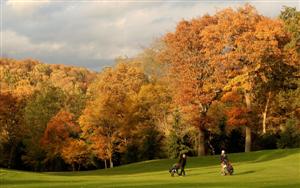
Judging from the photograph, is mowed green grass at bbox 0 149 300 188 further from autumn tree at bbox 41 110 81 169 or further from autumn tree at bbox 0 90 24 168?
autumn tree at bbox 0 90 24 168

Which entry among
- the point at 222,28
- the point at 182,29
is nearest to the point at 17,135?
the point at 182,29

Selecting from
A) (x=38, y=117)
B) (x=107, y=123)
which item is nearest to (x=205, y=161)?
(x=107, y=123)

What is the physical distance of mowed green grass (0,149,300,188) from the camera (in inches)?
1085

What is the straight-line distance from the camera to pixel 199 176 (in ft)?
113

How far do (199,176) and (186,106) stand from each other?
2653 cm

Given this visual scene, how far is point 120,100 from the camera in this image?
70.8 m

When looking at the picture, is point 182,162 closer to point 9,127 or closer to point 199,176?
point 199,176

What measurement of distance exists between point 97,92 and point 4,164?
1908 cm

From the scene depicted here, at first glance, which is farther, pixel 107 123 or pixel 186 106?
pixel 107 123

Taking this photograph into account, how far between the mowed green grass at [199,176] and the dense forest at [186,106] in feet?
34.2

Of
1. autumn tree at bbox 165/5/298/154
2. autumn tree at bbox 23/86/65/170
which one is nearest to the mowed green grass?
autumn tree at bbox 165/5/298/154

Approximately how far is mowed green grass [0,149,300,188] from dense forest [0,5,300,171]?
10.4 meters

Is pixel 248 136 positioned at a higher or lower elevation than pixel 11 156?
lower

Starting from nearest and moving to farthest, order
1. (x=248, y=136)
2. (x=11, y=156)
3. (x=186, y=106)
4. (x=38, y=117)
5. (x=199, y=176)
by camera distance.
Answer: (x=199, y=176) < (x=248, y=136) < (x=186, y=106) < (x=11, y=156) < (x=38, y=117)
